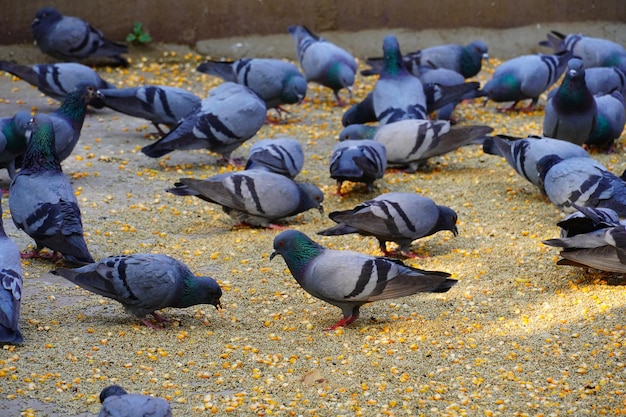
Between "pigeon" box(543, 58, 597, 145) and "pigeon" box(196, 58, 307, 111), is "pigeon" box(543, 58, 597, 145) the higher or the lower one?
the higher one

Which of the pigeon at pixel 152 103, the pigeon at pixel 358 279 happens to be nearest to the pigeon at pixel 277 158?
the pigeon at pixel 152 103

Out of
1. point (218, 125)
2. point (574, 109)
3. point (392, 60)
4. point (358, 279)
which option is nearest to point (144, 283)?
point (358, 279)

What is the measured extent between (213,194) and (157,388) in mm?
2755

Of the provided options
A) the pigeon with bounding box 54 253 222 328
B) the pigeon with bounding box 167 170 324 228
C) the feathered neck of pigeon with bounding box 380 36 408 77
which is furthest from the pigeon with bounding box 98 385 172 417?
the feathered neck of pigeon with bounding box 380 36 408 77

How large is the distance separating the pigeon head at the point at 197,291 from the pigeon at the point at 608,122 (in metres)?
4.92

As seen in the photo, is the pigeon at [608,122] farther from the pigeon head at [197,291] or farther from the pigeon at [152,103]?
the pigeon head at [197,291]

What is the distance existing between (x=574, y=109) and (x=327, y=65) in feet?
10.7

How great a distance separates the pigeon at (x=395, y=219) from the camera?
20.7 feet

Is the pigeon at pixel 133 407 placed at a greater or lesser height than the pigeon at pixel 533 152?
greater

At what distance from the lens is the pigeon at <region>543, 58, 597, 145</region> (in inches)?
340

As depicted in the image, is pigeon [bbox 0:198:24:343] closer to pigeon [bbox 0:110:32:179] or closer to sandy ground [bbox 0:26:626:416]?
sandy ground [bbox 0:26:626:416]

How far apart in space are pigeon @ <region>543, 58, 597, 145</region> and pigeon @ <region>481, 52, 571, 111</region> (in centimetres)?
170

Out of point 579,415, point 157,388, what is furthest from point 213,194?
point 579,415

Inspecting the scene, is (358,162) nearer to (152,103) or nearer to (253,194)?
(253,194)
